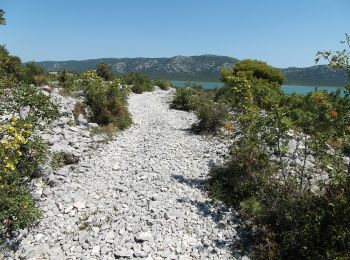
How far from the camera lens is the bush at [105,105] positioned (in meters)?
16.2

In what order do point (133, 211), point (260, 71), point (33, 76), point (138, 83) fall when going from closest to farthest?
1. point (133, 211)
2. point (33, 76)
3. point (260, 71)
4. point (138, 83)

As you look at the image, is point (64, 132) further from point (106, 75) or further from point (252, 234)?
point (106, 75)

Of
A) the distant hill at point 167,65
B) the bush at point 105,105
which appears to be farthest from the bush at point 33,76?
the distant hill at point 167,65

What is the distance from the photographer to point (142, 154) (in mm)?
12492

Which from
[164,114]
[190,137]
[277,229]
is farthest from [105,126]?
[277,229]

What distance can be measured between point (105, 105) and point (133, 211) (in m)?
9.40

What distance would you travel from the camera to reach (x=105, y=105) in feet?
55.0

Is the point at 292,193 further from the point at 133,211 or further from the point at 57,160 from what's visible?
the point at 57,160

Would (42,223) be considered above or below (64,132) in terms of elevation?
below

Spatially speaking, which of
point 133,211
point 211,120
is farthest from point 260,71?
point 133,211

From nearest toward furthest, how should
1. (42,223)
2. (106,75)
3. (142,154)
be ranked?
1. (42,223)
2. (142,154)
3. (106,75)

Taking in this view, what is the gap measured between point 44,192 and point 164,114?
12248 mm

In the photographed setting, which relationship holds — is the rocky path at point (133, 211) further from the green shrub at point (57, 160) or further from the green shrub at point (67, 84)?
the green shrub at point (67, 84)

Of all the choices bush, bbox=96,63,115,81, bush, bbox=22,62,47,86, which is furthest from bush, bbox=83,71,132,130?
bush, bbox=96,63,115,81
